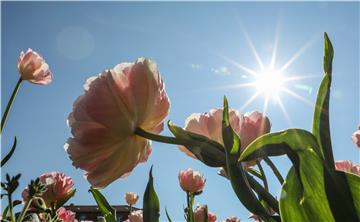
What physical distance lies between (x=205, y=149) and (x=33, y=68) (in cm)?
158

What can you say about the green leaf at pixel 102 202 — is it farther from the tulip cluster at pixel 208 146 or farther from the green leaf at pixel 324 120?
the green leaf at pixel 324 120

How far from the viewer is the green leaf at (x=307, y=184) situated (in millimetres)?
409

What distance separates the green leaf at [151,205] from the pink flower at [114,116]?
99 mm

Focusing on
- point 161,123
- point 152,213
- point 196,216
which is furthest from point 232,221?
point 161,123

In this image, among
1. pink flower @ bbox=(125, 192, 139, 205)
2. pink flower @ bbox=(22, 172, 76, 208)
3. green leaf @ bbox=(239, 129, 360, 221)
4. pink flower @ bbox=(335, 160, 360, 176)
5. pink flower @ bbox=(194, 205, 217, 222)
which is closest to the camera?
green leaf @ bbox=(239, 129, 360, 221)

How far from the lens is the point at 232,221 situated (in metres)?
1.31

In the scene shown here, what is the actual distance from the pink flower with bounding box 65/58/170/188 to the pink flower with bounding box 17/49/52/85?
4.47 feet

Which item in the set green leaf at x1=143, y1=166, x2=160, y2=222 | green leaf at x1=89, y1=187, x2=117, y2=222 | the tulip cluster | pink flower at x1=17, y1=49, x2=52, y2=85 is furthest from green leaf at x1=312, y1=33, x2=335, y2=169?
pink flower at x1=17, y1=49, x2=52, y2=85

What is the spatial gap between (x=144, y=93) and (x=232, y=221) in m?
0.85

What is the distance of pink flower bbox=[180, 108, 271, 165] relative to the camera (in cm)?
65

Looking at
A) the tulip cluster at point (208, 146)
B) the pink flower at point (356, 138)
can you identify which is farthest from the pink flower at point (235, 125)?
the pink flower at point (356, 138)

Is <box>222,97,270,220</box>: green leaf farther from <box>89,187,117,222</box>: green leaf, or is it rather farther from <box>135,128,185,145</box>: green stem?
<box>89,187,117,222</box>: green leaf

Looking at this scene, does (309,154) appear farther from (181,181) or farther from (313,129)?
(181,181)

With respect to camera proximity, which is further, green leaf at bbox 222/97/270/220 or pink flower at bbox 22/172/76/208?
pink flower at bbox 22/172/76/208
